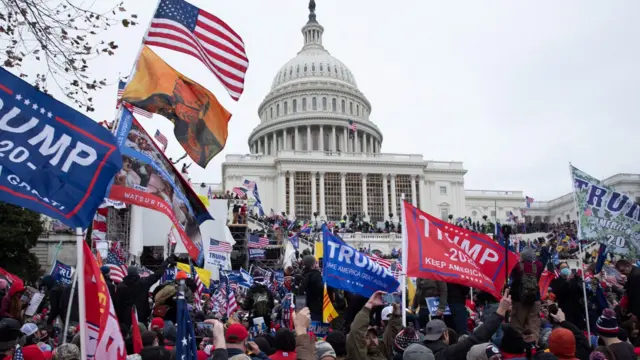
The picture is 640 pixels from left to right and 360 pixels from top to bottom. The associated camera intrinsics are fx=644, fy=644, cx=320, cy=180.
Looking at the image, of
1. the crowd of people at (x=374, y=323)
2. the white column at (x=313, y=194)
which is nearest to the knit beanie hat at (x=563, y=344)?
the crowd of people at (x=374, y=323)

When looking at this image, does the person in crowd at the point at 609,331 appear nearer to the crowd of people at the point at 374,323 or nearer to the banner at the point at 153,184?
the crowd of people at the point at 374,323

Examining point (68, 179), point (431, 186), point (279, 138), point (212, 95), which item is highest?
point (279, 138)

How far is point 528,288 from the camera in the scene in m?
8.05

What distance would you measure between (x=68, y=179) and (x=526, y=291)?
5.76 metres

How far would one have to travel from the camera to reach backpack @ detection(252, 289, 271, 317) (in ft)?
29.6

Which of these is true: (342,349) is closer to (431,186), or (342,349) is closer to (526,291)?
(526,291)

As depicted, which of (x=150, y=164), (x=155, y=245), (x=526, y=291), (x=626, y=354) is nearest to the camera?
(x=626, y=354)

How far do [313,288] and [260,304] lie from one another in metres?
0.79

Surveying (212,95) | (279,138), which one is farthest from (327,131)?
(212,95)

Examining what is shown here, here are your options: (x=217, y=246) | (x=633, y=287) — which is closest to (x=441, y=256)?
(x=633, y=287)

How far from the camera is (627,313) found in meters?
8.62

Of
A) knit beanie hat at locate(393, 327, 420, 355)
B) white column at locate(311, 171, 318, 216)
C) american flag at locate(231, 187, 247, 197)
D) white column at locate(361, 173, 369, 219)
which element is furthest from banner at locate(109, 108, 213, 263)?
white column at locate(361, 173, 369, 219)

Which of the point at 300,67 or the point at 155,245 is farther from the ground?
the point at 300,67

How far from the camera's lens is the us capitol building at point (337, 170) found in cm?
6738
